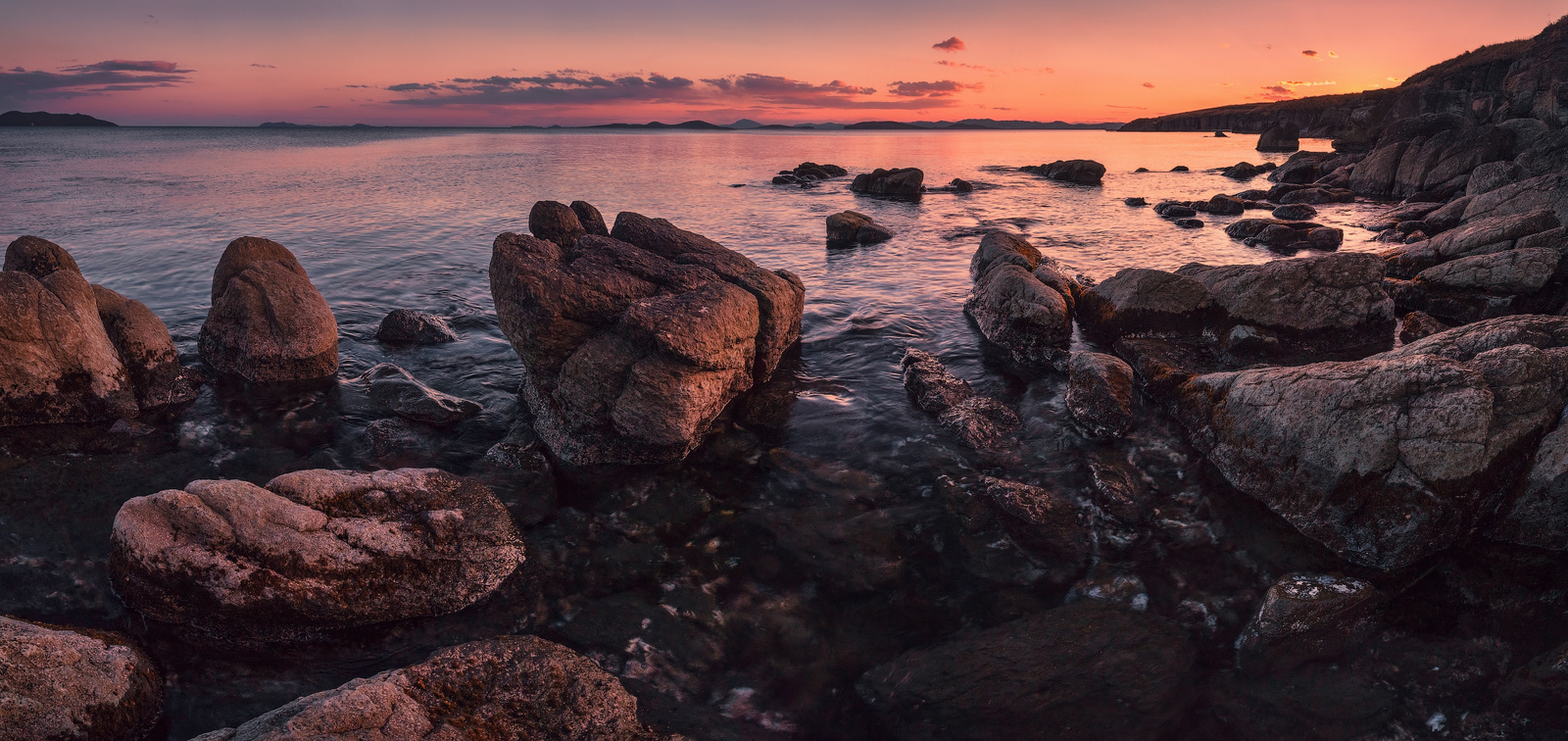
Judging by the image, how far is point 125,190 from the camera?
4381 cm

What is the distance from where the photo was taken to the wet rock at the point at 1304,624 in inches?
255

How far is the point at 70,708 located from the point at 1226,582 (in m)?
11.2

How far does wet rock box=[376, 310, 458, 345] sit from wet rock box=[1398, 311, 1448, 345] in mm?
21038

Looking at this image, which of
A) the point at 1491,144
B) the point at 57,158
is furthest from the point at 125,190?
the point at 1491,144

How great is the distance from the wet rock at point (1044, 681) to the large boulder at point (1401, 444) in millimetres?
2948

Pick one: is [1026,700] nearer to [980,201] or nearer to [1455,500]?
[1455,500]

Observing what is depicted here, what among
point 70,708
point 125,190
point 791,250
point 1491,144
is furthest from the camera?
point 125,190

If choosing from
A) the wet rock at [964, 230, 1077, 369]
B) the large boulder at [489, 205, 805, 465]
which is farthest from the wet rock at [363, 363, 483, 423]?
the wet rock at [964, 230, 1077, 369]

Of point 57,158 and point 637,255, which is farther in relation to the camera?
point 57,158

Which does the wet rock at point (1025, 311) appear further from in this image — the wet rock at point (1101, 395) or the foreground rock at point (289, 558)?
the foreground rock at point (289, 558)

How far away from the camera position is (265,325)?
12.6m

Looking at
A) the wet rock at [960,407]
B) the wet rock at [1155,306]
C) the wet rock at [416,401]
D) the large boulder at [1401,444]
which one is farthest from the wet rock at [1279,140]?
the wet rock at [416,401]

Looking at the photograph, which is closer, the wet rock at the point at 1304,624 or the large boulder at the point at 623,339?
the wet rock at the point at 1304,624

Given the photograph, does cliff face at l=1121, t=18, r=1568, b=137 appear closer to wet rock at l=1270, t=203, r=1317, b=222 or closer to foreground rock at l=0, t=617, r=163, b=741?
wet rock at l=1270, t=203, r=1317, b=222
